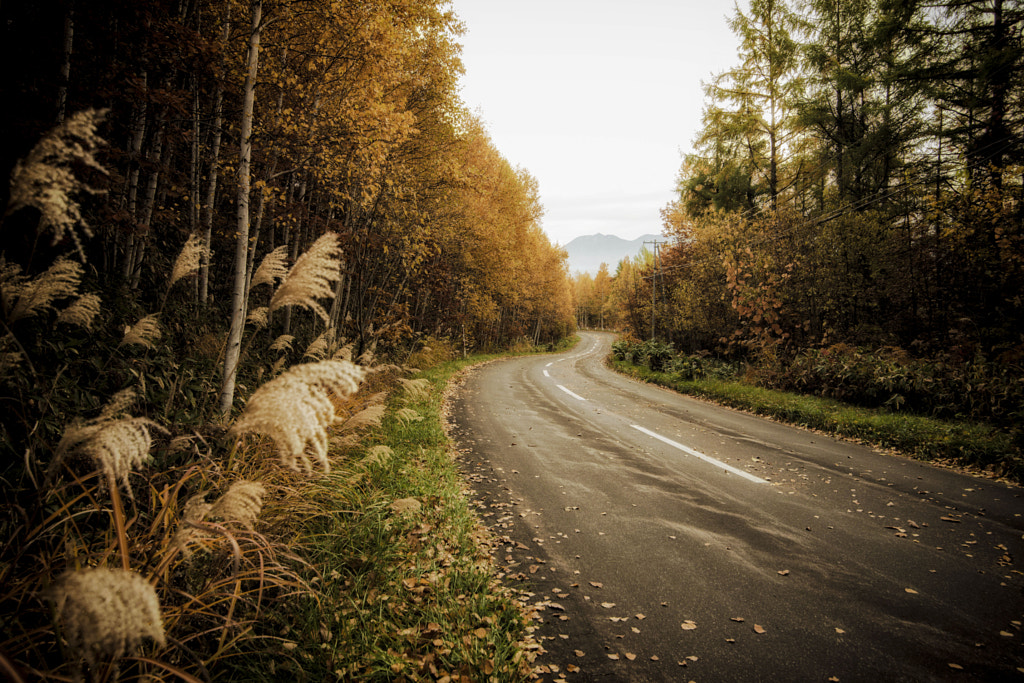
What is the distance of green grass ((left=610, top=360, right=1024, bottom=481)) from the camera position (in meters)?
6.27

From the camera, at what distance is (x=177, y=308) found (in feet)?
22.1

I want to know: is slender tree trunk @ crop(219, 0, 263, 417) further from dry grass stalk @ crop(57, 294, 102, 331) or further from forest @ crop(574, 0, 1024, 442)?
forest @ crop(574, 0, 1024, 442)

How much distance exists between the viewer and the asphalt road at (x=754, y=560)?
8.57 feet

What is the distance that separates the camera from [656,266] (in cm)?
2775

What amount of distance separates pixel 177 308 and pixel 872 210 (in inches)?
748

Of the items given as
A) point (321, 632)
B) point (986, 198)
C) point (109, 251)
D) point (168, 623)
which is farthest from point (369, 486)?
point (986, 198)

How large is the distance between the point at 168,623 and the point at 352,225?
29.5 ft

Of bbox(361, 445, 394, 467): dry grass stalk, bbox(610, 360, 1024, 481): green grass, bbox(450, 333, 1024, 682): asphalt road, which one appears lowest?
bbox(450, 333, 1024, 682): asphalt road

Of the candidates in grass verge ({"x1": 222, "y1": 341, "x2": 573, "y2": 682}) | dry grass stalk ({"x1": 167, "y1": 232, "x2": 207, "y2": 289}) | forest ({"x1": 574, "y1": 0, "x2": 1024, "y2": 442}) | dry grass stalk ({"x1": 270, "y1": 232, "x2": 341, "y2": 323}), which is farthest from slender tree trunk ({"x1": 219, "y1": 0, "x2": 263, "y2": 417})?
forest ({"x1": 574, "y1": 0, "x2": 1024, "y2": 442})

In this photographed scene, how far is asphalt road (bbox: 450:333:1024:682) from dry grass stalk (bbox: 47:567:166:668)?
2.22 m

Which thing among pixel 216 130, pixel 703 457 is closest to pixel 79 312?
pixel 216 130

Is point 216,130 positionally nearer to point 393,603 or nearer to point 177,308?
point 177,308

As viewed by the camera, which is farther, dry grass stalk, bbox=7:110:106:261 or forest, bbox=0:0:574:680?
forest, bbox=0:0:574:680

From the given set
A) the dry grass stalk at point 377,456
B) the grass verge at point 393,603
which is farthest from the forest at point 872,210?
the dry grass stalk at point 377,456
